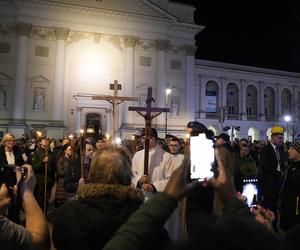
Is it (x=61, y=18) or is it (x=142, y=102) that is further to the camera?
(x=142, y=102)

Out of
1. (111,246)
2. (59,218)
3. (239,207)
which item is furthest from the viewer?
(59,218)

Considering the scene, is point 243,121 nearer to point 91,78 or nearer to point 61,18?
point 91,78

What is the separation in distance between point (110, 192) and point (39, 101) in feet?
96.3

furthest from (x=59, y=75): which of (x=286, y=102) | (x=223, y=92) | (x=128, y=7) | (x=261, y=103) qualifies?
(x=286, y=102)

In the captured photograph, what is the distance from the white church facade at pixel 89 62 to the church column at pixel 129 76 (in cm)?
9

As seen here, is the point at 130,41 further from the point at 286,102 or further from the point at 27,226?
the point at 27,226

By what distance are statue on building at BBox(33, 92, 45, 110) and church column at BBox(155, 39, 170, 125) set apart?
405 inches

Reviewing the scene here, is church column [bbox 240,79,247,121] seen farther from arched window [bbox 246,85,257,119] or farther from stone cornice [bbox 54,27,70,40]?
stone cornice [bbox 54,27,70,40]

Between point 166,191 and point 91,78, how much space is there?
30.5m

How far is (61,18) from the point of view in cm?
3008

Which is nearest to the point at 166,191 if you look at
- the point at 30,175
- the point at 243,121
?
the point at 30,175

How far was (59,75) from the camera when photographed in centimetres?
3006

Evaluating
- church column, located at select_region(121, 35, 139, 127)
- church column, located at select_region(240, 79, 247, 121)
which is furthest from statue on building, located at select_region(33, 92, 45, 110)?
church column, located at select_region(240, 79, 247, 121)

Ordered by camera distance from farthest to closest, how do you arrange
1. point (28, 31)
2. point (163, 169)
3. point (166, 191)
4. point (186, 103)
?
1. point (186, 103)
2. point (28, 31)
3. point (163, 169)
4. point (166, 191)
